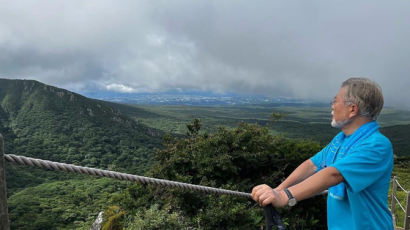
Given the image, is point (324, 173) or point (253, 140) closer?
point (324, 173)

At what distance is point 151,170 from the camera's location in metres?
12.3

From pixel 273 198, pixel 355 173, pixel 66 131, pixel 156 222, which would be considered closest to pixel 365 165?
pixel 355 173

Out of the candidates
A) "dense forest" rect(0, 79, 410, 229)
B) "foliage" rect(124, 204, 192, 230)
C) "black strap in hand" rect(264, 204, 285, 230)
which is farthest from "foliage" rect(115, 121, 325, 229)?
"black strap in hand" rect(264, 204, 285, 230)

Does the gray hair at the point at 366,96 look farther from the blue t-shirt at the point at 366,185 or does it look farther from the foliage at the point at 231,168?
the foliage at the point at 231,168

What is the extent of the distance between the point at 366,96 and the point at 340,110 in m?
0.17

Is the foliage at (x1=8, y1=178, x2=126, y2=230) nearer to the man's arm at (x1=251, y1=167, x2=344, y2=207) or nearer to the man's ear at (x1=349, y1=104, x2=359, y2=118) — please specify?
the man's arm at (x1=251, y1=167, x2=344, y2=207)

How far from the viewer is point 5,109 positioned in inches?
5074

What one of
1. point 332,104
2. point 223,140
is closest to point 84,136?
point 223,140

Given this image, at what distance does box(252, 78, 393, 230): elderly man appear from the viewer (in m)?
1.57

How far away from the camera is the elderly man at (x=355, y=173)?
1567 millimetres

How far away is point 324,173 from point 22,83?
580 ft

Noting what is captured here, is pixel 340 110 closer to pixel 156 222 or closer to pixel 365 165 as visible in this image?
pixel 365 165

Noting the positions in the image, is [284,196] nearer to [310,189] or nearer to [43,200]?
[310,189]

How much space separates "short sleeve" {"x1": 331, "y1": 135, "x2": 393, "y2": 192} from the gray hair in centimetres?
22
